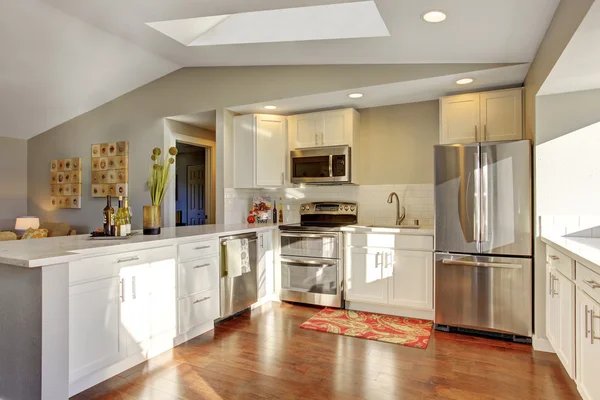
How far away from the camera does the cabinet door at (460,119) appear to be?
11.4ft

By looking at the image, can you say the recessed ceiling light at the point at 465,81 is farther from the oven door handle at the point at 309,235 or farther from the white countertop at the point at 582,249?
the oven door handle at the point at 309,235

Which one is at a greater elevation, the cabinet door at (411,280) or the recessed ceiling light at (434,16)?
the recessed ceiling light at (434,16)

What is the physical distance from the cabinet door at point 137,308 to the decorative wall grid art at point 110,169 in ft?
9.52

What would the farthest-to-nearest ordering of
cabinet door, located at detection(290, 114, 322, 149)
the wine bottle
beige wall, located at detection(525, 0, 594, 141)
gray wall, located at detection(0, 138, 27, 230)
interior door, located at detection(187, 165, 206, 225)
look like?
interior door, located at detection(187, 165, 206, 225)
gray wall, located at detection(0, 138, 27, 230)
cabinet door, located at detection(290, 114, 322, 149)
the wine bottle
beige wall, located at detection(525, 0, 594, 141)

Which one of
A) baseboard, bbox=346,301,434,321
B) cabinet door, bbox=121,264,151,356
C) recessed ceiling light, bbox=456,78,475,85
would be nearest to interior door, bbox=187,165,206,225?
baseboard, bbox=346,301,434,321

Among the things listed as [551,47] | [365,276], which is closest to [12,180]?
[365,276]

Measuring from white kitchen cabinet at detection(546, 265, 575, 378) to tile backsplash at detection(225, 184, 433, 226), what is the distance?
1.48m

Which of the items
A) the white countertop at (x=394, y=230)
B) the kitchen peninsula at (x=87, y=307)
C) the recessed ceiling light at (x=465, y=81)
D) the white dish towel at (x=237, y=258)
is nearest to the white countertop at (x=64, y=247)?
the kitchen peninsula at (x=87, y=307)

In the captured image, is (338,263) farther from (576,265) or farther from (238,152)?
(576,265)

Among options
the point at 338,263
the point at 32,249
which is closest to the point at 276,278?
the point at 338,263

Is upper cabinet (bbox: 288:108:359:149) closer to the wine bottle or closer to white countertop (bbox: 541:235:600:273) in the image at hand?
white countertop (bbox: 541:235:600:273)

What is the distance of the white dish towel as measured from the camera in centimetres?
339

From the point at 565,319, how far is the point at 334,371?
1455 millimetres

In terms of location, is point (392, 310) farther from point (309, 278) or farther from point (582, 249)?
point (582, 249)
